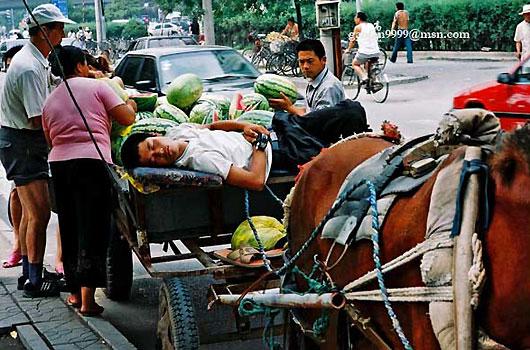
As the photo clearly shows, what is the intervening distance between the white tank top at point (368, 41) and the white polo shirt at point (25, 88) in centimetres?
1372

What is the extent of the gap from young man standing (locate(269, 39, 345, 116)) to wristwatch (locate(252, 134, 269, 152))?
113 cm

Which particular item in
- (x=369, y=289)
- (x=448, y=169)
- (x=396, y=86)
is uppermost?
(x=448, y=169)

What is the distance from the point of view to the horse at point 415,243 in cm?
266

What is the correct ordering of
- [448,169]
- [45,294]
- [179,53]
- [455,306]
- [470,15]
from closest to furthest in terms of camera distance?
[455,306], [448,169], [45,294], [179,53], [470,15]

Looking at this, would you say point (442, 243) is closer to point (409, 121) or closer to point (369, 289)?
point (369, 289)

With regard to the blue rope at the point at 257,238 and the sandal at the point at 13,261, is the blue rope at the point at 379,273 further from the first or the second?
the sandal at the point at 13,261

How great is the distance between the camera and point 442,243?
2826 millimetres

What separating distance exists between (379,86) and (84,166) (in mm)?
14162

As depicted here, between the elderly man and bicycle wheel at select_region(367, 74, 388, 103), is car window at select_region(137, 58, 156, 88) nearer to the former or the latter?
the elderly man

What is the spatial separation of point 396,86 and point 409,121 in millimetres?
7201

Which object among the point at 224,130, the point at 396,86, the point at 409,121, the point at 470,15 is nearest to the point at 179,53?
the point at 409,121

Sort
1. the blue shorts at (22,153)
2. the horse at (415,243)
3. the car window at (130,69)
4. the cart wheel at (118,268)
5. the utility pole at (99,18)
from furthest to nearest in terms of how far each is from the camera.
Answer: the utility pole at (99,18) < the car window at (130,69) < the blue shorts at (22,153) < the cart wheel at (118,268) < the horse at (415,243)

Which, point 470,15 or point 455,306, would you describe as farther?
point 470,15

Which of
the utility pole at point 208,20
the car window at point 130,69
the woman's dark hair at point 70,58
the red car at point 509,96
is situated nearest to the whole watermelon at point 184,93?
the woman's dark hair at point 70,58
